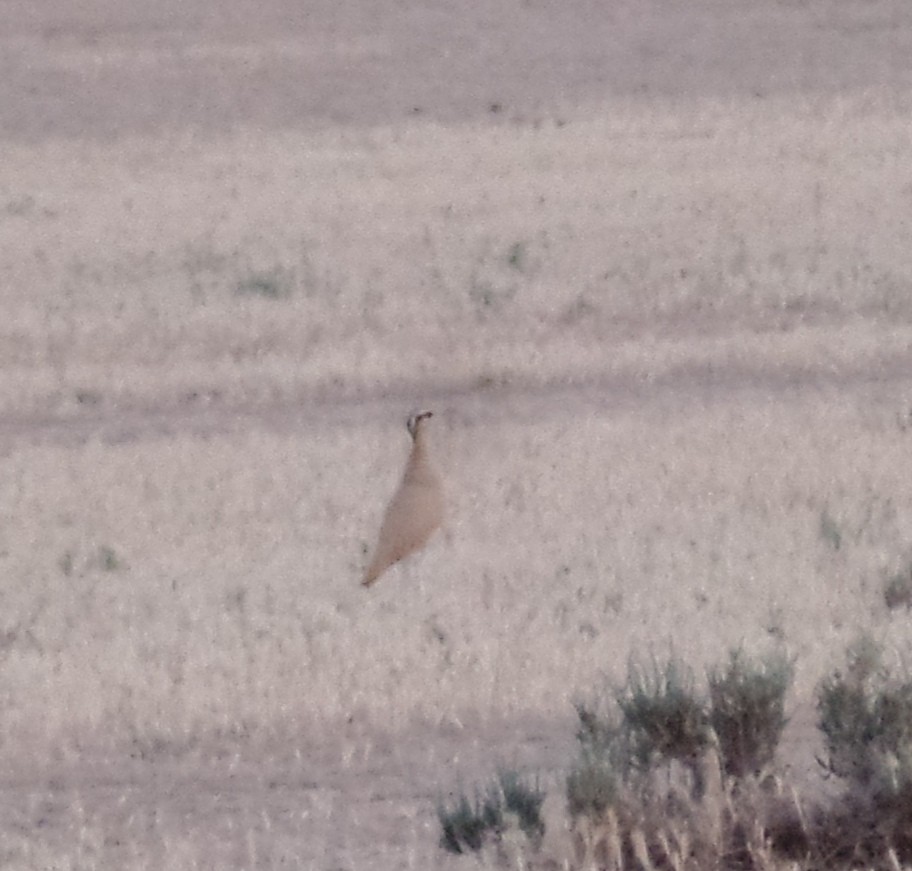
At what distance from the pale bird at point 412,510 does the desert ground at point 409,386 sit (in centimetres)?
4

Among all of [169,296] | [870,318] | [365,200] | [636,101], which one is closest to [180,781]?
[169,296]

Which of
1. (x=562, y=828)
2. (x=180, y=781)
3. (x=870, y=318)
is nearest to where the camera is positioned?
(x=562, y=828)

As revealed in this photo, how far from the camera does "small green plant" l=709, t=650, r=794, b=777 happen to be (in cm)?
241

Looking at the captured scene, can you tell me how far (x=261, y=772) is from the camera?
269 cm

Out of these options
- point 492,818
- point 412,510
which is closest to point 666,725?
point 492,818

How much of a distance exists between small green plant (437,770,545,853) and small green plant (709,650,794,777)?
14.6 inches

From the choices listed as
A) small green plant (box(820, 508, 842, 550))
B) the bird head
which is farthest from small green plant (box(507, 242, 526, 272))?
small green plant (box(820, 508, 842, 550))

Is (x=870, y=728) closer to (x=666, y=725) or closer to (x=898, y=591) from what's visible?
(x=666, y=725)

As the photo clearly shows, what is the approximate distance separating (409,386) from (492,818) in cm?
133

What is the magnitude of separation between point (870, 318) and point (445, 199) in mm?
1264

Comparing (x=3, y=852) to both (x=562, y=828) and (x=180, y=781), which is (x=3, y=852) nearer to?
(x=180, y=781)

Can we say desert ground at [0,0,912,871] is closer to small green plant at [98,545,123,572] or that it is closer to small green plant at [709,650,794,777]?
small green plant at [98,545,123,572]

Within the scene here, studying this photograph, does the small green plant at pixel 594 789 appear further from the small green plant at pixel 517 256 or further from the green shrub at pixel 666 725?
the small green plant at pixel 517 256

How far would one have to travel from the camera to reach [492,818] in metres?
2.47
